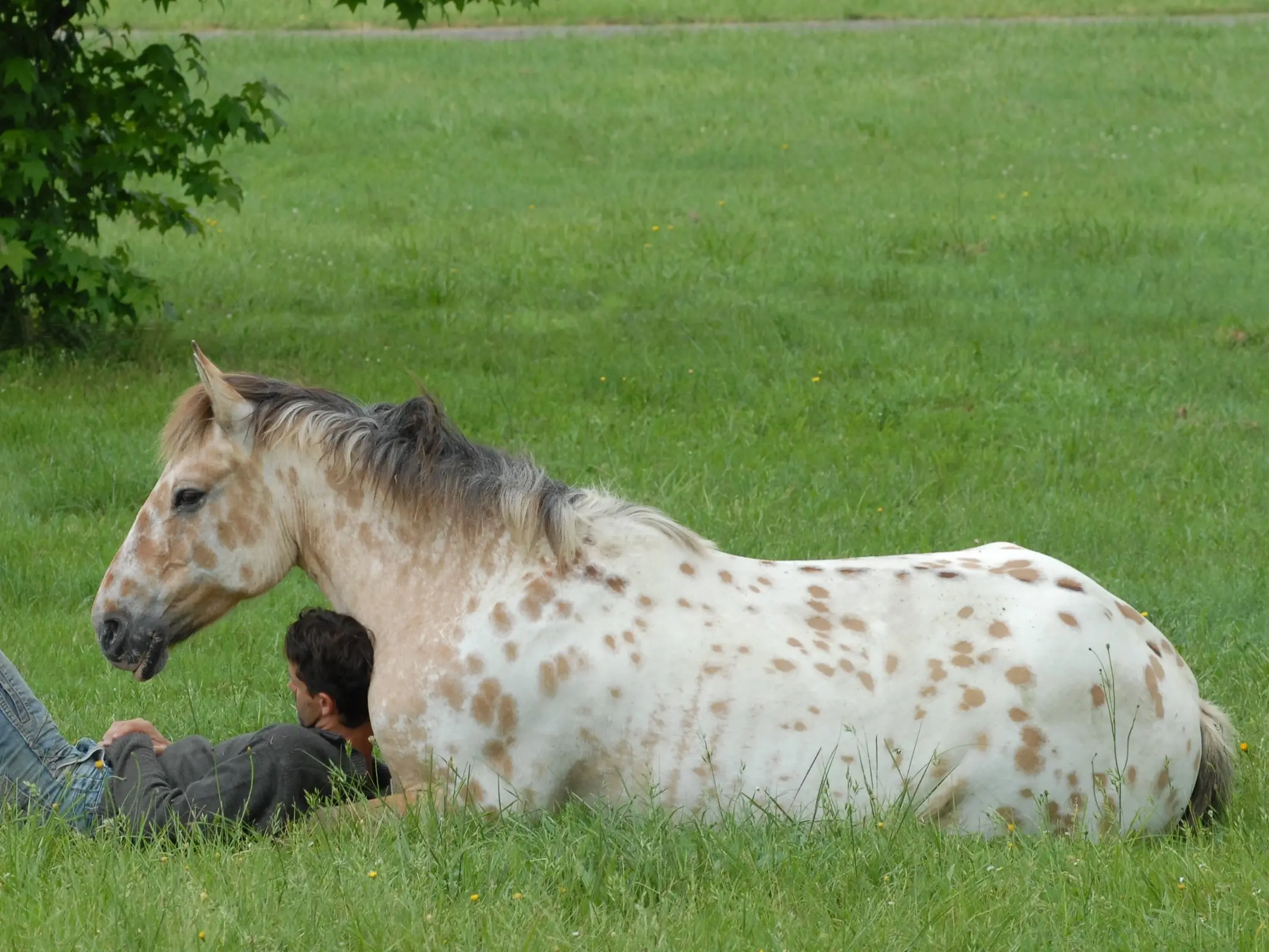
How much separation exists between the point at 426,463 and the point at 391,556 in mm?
299

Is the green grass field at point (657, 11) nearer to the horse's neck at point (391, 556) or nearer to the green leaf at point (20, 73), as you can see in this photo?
the green leaf at point (20, 73)

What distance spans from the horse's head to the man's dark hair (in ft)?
0.72

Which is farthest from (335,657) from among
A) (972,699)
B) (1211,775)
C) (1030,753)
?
(1211,775)

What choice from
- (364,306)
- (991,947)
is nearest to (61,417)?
(364,306)

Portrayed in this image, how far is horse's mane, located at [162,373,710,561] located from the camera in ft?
16.0

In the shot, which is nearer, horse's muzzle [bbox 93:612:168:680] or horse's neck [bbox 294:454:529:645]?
horse's neck [bbox 294:454:529:645]

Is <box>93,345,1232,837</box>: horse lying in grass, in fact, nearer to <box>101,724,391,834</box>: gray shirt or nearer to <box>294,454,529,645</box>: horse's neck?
<box>294,454,529,645</box>: horse's neck

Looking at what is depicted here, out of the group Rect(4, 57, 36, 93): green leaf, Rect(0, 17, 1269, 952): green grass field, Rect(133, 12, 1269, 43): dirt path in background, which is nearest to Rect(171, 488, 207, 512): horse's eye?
Rect(0, 17, 1269, 952): green grass field

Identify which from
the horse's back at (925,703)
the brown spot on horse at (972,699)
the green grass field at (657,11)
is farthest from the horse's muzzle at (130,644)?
the green grass field at (657,11)

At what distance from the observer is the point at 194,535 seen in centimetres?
501

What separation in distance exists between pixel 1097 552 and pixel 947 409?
2.59 m

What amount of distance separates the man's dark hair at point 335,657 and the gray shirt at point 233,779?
0.44 ft

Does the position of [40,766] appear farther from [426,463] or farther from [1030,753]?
[1030,753]

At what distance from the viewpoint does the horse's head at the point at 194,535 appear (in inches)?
197
